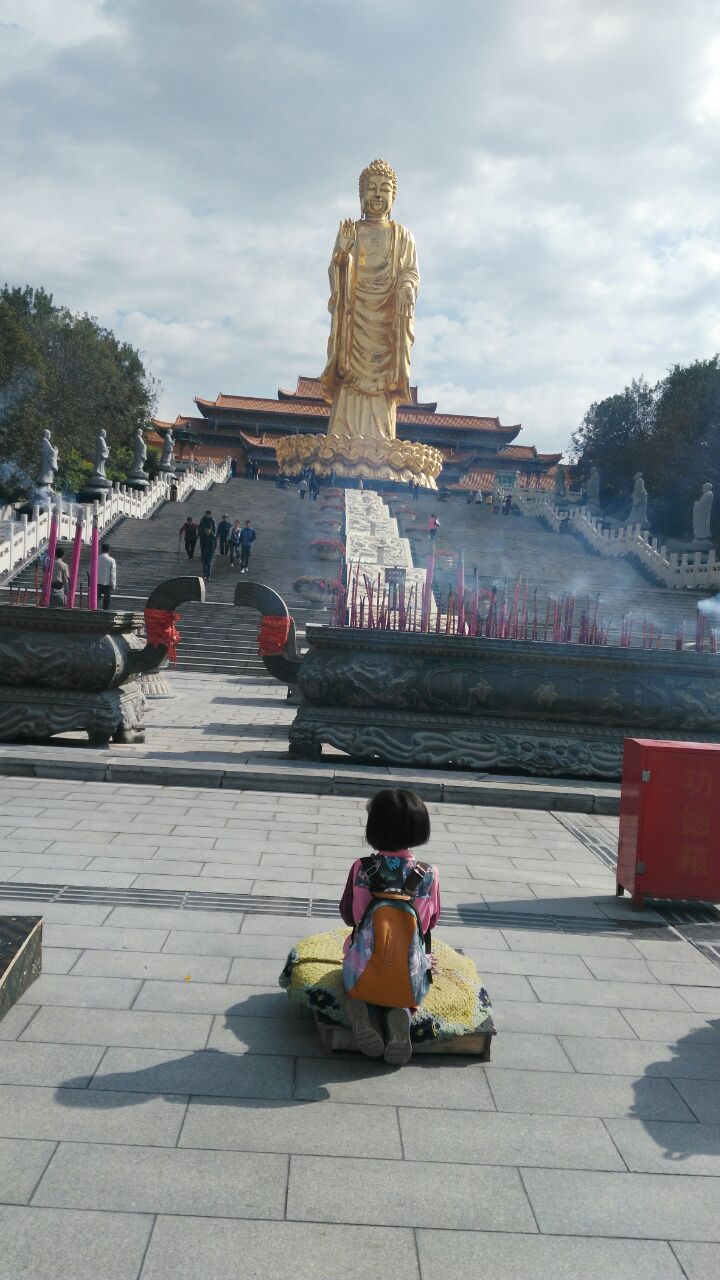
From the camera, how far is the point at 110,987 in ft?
11.6

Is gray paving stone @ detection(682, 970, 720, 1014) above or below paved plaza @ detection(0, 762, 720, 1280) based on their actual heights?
below

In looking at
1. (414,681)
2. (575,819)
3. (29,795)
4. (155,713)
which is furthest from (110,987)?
(155,713)

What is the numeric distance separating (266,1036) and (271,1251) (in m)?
1.11

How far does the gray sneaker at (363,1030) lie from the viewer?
10.2ft

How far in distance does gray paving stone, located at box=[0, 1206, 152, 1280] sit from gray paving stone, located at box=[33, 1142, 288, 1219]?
4 centimetres

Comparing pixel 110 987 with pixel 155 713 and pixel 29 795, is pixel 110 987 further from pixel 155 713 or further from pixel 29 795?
pixel 155 713

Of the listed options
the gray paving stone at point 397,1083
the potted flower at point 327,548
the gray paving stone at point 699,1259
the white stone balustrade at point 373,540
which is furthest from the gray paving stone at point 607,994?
the potted flower at point 327,548

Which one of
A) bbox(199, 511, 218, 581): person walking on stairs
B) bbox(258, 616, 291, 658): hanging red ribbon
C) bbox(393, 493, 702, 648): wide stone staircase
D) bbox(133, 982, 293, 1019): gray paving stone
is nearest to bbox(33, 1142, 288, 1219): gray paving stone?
bbox(133, 982, 293, 1019): gray paving stone

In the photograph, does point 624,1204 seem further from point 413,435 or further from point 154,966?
point 413,435

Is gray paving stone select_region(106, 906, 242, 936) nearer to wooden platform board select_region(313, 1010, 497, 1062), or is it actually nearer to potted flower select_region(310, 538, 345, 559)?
wooden platform board select_region(313, 1010, 497, 1062)

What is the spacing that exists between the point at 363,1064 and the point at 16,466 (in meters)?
34.7

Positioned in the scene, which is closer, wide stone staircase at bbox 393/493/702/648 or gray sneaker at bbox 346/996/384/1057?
gray sneaker at bbox 346/996/384/1057

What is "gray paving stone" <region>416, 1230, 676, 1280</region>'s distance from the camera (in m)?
2.15

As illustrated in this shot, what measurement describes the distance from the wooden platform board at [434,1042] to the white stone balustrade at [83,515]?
1122 centimetres
